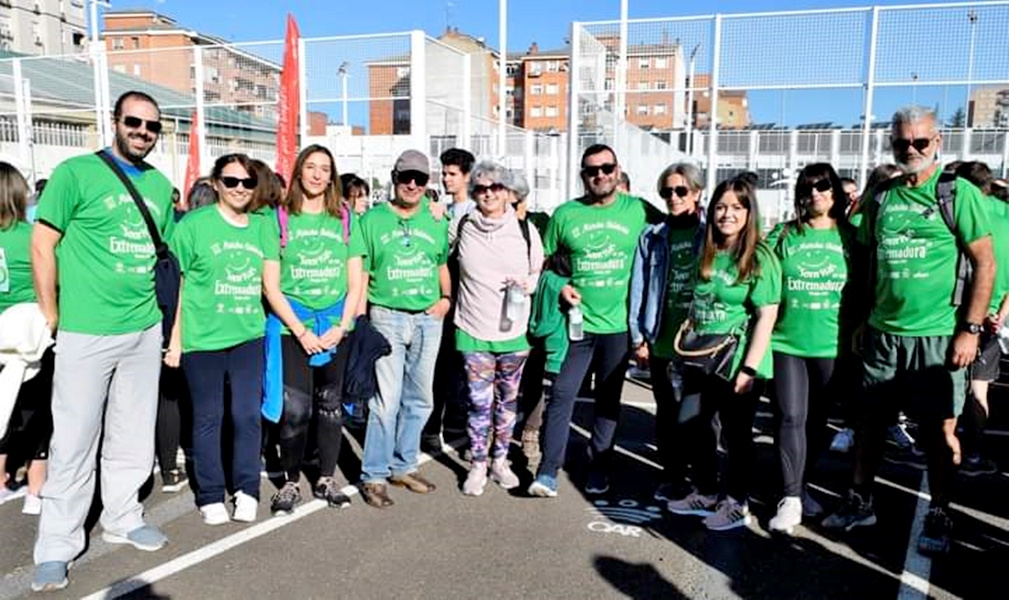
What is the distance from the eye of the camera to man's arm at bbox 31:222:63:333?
3336 millimetres

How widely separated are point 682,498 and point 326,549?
81.5 inches

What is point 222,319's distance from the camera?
3928 mm

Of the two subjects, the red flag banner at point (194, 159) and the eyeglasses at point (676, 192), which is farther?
the red flag banner at point (194, 159)

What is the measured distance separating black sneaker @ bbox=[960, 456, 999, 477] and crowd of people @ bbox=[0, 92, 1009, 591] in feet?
1.00

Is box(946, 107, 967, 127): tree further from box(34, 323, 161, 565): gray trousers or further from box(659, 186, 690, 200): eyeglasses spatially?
box(34, 323, 161, 565): gray trousers

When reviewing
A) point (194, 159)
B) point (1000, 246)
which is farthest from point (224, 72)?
point (1000, 246)

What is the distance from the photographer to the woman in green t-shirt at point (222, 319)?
3.88 meters

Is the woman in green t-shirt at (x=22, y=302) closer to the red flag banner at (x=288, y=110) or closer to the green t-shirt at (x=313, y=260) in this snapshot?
the green t-shirt at (x=313, y=260)

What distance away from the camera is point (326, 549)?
3.88 meters

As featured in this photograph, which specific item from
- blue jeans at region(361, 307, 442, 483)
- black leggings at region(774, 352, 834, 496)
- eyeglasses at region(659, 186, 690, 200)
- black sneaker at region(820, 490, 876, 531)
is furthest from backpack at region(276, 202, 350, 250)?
black sneaker at region(820, 490, 876, 531)

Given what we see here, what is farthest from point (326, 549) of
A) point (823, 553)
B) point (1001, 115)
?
point (1001, 115)

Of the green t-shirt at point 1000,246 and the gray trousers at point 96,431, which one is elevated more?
the green t-shirt at point 1000,246

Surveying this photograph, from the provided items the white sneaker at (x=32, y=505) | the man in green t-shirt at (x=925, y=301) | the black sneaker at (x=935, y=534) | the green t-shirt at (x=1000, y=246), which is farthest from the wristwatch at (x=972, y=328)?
the white sneaker at (x=32, y=505)

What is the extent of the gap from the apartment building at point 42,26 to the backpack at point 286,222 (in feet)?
206
